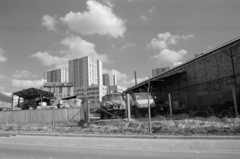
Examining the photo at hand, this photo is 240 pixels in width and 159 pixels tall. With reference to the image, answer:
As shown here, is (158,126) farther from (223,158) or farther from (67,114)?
(67,114)

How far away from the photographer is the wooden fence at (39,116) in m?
23.0

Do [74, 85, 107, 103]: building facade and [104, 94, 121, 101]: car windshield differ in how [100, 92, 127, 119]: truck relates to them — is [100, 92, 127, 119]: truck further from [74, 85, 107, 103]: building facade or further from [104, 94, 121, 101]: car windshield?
[74, 85, 107, 103]: building facade

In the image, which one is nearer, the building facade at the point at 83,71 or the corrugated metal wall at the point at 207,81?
the corrugated metal wall at the point at 207,81

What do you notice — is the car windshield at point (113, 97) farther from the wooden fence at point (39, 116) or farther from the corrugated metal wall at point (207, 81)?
the wooden fence at point (39, 116)

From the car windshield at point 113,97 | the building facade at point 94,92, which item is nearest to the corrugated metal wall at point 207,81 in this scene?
the car windshield at point 113,97

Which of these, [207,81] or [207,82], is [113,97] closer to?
[207,82]

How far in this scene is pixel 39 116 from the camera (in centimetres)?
2369

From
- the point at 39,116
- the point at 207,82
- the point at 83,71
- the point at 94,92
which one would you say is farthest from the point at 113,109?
the point at 83,71

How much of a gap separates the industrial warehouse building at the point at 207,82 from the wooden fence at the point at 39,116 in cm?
912

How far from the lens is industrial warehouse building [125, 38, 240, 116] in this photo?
14.5m

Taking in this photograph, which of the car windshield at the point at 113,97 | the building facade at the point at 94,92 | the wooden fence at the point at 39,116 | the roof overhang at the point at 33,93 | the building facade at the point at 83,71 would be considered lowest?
the wooden fence at the point at 39,116

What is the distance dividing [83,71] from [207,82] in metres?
143

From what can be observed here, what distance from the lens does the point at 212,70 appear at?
23.5m

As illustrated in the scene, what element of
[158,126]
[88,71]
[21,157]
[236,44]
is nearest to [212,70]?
[236,44]
